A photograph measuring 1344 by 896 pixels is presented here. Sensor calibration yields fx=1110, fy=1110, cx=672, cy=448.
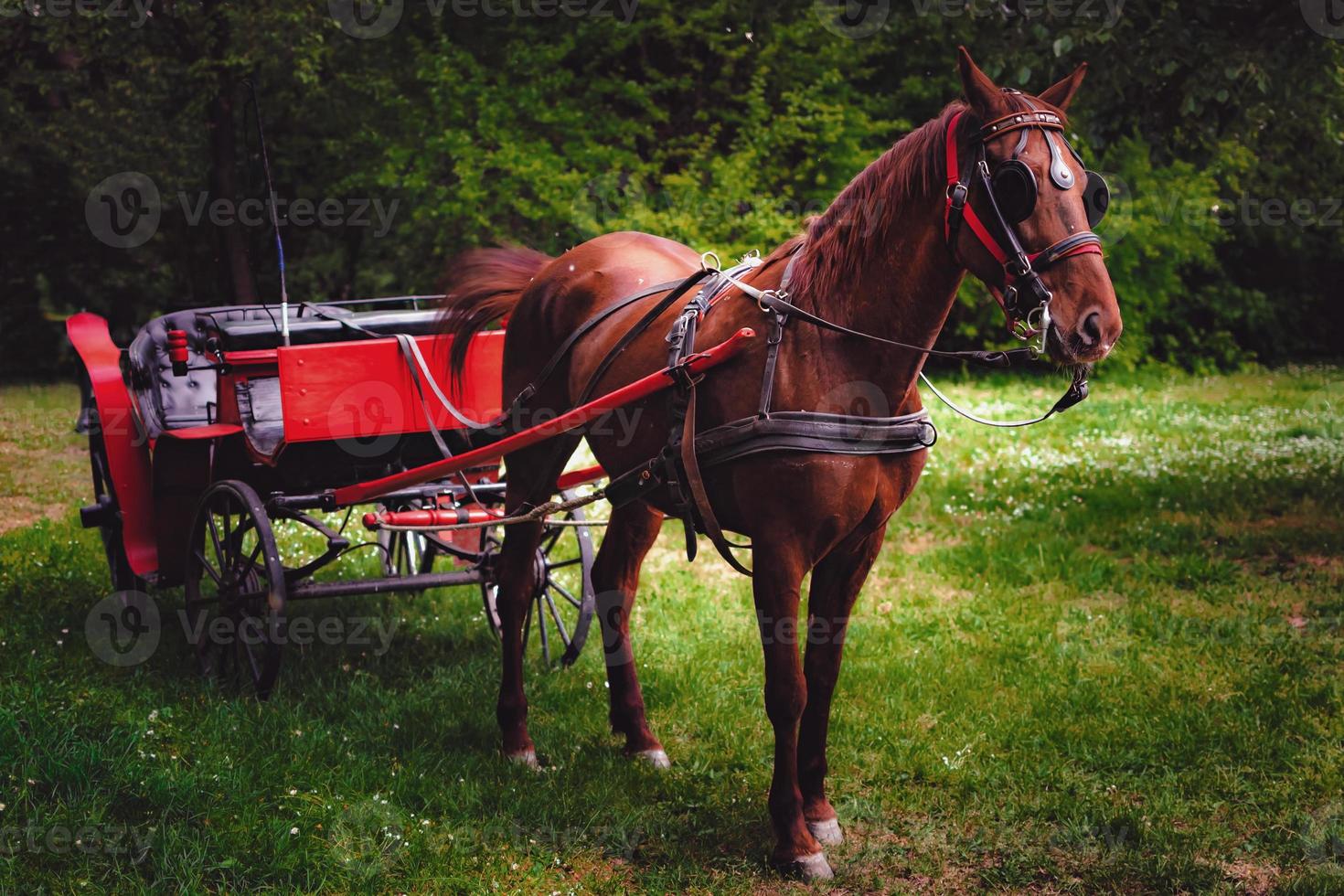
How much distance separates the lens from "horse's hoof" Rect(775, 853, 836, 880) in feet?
12.2

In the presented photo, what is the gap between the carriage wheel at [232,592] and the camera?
16.2 feet

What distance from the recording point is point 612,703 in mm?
4859

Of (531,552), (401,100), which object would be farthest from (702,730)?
(401,100)

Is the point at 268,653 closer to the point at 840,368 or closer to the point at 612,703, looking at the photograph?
the point at 612,703

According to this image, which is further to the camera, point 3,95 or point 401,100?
point 3,95

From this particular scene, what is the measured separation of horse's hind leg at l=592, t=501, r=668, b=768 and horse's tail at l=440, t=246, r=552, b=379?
1.10m

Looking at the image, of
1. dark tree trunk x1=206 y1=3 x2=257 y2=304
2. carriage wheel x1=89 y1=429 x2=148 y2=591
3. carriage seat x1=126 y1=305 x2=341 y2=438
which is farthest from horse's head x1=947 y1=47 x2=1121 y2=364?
dark tree trunk x1=206 y1=3 x2=257 y2=304

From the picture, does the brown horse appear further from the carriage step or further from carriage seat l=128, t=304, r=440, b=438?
the carriage step

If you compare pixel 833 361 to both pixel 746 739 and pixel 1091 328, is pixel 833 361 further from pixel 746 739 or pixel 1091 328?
pixel 746 739

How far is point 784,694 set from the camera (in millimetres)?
3699

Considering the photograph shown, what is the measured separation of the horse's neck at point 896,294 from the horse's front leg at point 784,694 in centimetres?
66

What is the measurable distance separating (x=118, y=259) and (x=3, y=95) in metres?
3.52

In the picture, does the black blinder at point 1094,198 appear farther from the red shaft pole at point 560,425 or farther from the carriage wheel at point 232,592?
the carriage wheel at point 232,592

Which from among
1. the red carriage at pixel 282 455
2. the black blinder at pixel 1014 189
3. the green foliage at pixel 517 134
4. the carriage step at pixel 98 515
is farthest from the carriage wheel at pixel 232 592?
the green foliage at pixel 517 134
